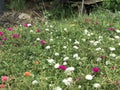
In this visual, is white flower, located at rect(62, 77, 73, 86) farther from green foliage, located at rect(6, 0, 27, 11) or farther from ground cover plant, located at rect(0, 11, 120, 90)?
green foliage, located at rect(6, 0, 27, 11)

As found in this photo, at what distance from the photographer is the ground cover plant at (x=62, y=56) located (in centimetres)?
376

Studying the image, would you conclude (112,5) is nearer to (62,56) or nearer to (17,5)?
(17,5)

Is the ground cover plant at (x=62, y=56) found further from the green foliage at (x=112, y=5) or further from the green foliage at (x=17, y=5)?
the green foliage at (x=17, y=5)

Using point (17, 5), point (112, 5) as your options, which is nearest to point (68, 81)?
point (112, 5)

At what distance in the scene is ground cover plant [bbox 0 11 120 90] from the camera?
3.76 metres

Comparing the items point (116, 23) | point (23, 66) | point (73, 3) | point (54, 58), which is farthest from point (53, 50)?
point (73, 3)

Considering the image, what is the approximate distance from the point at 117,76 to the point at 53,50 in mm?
1376

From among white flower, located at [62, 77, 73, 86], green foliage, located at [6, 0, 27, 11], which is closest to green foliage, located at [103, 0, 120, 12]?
green foliage, located at [6, 0, 27, 11]

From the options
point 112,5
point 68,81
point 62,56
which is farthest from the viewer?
point 112,5

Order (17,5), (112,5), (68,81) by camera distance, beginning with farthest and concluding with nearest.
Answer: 1. (17,5)
2. (112,5)
3. (68,81)

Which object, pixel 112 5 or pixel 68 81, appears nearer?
pixel 68 81

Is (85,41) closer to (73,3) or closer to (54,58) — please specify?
(54,58)

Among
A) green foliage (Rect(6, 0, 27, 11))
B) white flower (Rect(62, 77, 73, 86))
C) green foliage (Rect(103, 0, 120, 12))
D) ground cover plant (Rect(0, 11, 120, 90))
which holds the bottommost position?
green foliage (Rect(6, 0, 27, 11))

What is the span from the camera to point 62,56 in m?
4.63
